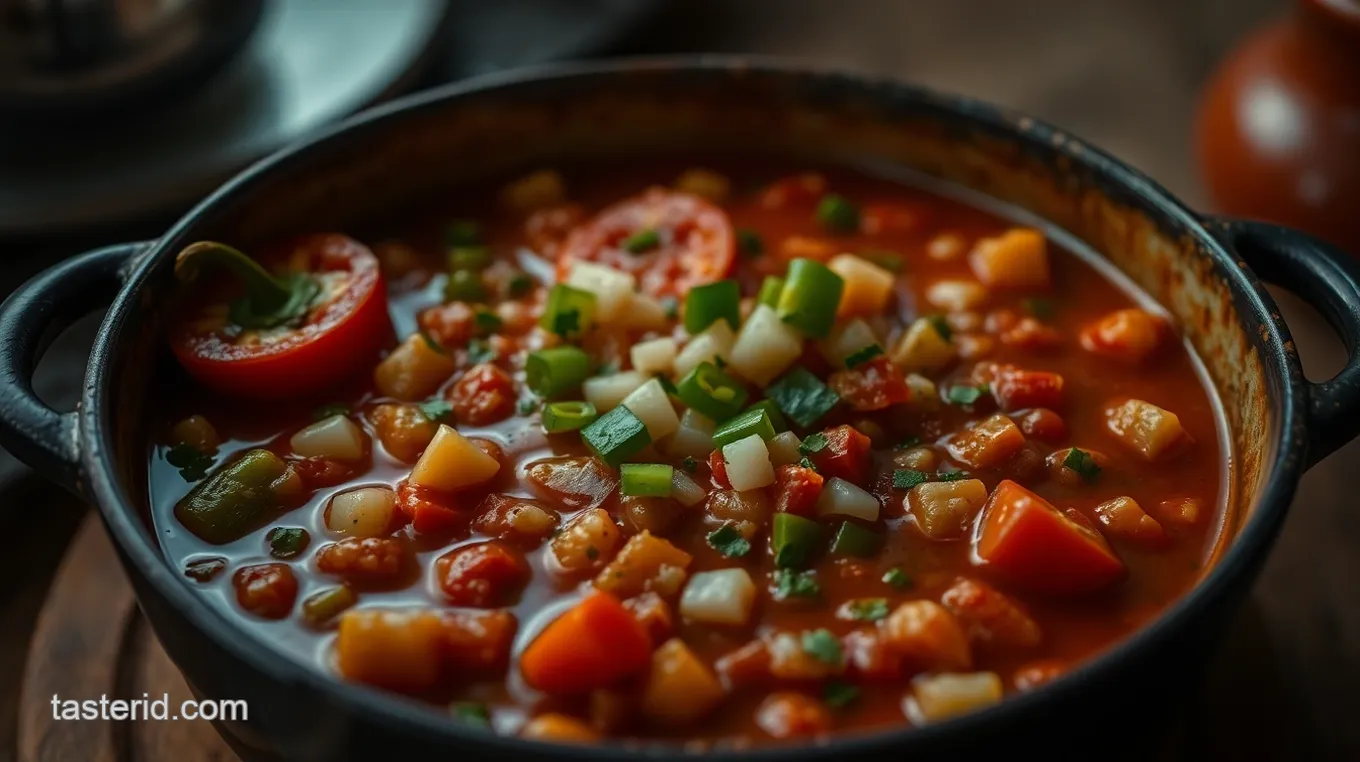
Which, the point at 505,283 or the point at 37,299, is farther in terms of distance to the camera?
the point at 505,283

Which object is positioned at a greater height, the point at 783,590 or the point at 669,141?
the point at 669,141

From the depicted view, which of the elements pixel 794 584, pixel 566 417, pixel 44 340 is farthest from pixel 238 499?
pixel 794 584

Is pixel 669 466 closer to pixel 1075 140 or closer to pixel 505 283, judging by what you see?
pixel 505 283

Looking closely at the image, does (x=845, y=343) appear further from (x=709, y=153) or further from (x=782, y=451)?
(x=709, y=153)

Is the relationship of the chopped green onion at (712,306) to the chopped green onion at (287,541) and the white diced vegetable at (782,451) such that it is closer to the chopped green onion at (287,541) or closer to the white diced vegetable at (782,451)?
the white diced vegetable at (782,451)

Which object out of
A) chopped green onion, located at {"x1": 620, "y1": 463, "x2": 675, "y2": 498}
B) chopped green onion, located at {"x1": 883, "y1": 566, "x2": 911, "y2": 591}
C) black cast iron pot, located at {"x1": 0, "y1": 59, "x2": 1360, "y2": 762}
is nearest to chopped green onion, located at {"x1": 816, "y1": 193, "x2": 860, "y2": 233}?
black cast iron pot, located at {"x1": 0, "y1": 59, "x2": 1360, "y2": 762}

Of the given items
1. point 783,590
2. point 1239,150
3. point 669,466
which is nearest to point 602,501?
point 669,466

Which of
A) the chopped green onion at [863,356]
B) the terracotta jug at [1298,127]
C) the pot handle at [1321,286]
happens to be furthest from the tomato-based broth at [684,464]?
the terracotta jug at [1298,127]
